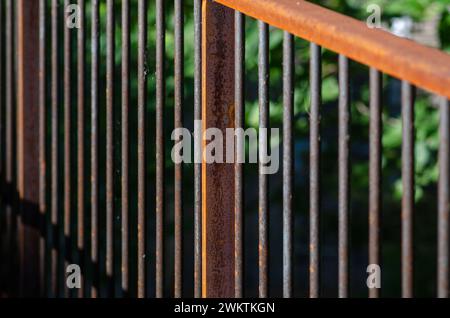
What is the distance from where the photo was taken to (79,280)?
7.91 feet

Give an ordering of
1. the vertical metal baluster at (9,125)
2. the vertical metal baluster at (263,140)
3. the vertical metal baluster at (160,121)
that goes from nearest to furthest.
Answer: the vertical metal baluster at (263,140) < the vertical metal baluster at (160,121) < the vertical metal baluster at (9,125)

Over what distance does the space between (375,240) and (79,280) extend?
1163 mm

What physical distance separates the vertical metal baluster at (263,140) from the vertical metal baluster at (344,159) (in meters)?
0.22

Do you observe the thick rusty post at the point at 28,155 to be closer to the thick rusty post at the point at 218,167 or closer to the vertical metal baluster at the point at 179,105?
the vertical metal baluster at the point at 179,105

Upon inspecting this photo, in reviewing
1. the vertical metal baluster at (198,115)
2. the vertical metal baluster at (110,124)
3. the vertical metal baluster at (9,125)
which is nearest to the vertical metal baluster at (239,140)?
the vertical metal baluster at (198,115)

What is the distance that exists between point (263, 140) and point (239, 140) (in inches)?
3.4

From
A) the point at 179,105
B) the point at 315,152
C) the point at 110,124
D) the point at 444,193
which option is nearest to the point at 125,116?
the point at 110,124

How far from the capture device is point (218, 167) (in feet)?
6.16

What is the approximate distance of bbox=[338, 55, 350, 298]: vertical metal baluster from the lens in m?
1.55

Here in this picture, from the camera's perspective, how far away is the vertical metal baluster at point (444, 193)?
1.36m

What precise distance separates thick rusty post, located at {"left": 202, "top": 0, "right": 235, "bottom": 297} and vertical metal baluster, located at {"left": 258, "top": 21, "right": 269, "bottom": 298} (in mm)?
150

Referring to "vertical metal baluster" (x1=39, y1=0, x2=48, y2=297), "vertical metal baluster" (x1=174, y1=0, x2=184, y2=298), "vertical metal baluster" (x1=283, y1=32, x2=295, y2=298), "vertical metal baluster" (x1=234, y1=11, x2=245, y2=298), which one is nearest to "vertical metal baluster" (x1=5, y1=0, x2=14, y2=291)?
"vertical metal baluster" (x1=39, y1=0, x2=48, y2=297)

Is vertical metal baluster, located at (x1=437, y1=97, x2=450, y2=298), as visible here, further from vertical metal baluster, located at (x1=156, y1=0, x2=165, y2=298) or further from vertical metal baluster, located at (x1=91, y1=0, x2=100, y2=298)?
vertical metal baluster, located at (x1=91, y1=0, x2=100, y2=298)

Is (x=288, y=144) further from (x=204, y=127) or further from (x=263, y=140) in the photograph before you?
(x=204, y=127)
